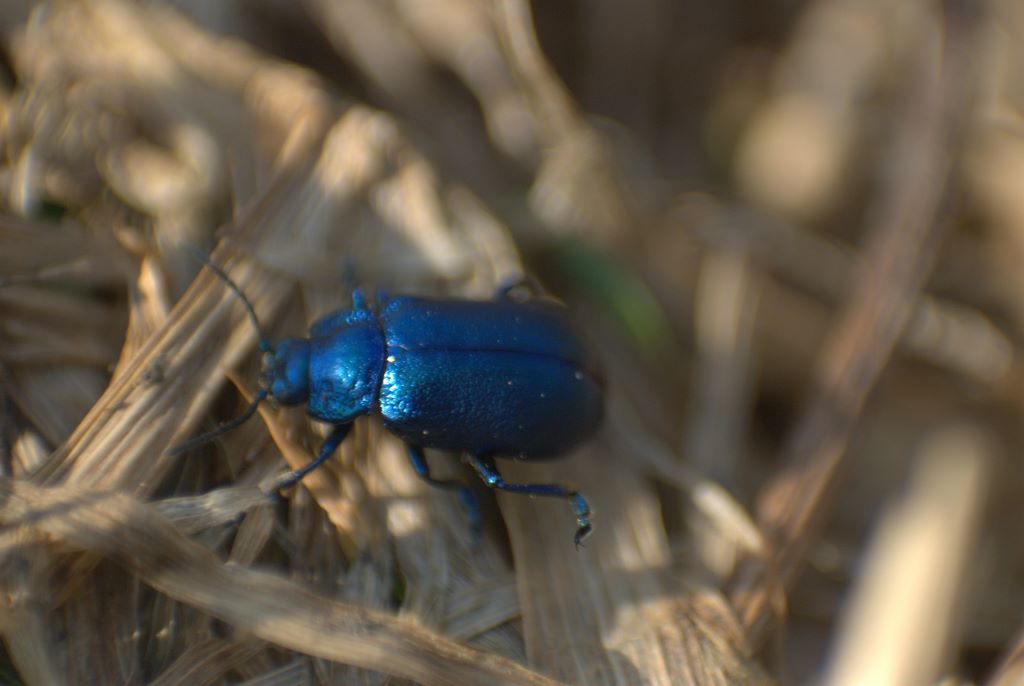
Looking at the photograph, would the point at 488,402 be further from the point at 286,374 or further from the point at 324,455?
the point at 286,374

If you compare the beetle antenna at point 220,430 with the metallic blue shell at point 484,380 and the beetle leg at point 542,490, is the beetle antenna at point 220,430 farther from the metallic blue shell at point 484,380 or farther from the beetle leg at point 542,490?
the beetle leg at point 542,490

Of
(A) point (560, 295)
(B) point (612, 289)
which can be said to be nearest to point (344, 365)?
(A) point (560, 295)

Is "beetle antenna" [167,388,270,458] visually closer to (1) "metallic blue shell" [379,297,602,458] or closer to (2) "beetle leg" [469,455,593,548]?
(1) "metallic blue shell" [379,297,602,458]

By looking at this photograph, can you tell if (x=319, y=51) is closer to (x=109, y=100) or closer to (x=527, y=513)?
(x=109, y=100)

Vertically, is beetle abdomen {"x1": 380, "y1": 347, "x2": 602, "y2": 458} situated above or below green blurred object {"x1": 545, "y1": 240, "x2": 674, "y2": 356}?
below

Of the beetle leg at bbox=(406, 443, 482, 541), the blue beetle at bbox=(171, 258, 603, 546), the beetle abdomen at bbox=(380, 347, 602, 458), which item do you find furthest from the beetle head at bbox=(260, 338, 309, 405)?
the beetle leg at bbox=(406, 443, 482, 541)

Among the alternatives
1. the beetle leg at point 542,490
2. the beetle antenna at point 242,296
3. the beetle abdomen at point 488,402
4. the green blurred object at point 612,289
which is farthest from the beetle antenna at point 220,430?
the green blurred object at point 612,289
